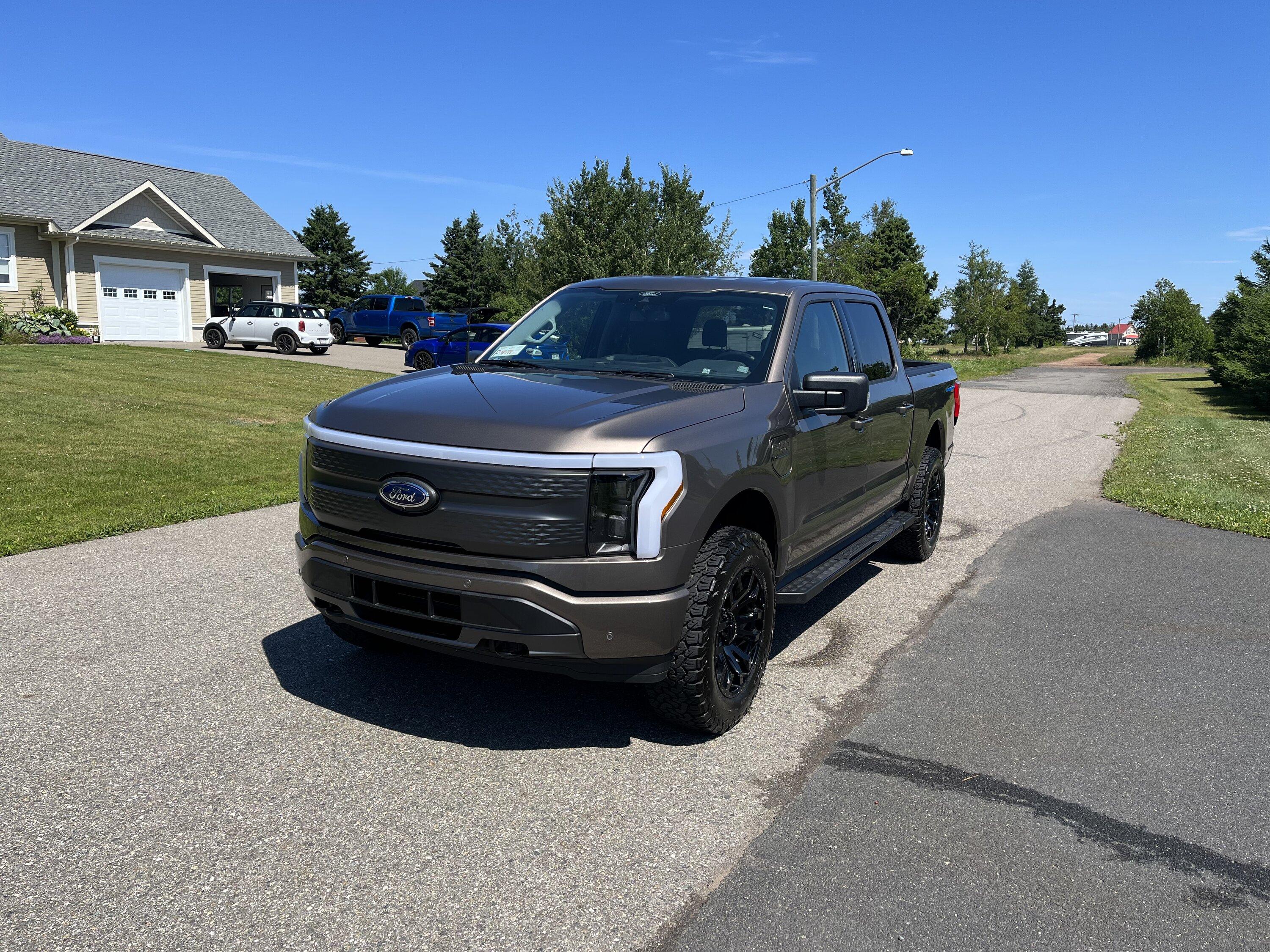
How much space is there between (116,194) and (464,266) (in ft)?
150

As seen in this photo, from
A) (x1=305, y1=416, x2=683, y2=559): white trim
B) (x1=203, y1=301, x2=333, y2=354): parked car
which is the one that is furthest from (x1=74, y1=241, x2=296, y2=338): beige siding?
(x1=305, y1=416, x2=683, y2=559): white trim

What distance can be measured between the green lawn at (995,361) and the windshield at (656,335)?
45.6 ft

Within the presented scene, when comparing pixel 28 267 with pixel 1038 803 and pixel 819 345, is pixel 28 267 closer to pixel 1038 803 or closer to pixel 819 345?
pixel 819 345

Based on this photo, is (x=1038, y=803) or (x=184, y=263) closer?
(x=1038, y=803)

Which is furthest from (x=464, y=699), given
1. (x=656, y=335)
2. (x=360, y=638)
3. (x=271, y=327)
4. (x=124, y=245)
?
(x=124, y=245)

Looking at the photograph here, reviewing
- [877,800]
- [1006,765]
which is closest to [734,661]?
[877,800]

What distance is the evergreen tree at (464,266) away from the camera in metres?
77.9

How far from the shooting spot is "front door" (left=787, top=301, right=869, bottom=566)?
15.6 feet

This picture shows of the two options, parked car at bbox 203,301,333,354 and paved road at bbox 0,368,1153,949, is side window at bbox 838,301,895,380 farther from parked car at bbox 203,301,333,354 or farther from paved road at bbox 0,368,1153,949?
parked car at bbox 203,301,333,354

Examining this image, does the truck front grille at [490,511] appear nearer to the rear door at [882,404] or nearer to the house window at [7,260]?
the rear door at [882,404]

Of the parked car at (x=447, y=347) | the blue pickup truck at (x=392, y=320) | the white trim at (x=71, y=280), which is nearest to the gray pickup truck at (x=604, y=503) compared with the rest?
the parked car at (x=447, y=347)

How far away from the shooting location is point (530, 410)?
387 centimetres

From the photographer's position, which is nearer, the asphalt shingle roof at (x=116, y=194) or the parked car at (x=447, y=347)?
the parked car at (x=447, y=347)

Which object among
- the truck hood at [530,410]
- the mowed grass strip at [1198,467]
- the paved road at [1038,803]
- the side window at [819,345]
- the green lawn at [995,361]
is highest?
the side window at [819,345]
